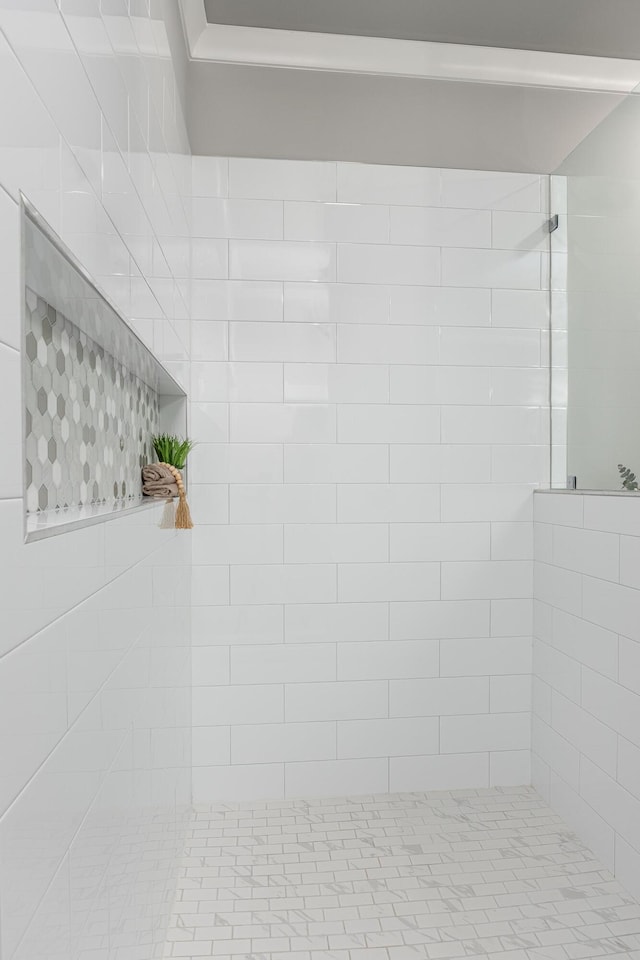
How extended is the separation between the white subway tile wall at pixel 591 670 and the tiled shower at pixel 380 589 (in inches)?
0.4

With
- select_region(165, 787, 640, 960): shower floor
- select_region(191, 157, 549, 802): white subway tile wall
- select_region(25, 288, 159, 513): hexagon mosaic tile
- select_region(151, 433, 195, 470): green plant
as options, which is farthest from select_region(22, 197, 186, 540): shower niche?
select_region(165, 787, 640, 960): shower floor

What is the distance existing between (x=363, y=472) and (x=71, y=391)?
5.40ft

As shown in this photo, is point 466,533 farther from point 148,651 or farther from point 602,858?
point 148,651

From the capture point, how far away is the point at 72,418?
1.11 meters

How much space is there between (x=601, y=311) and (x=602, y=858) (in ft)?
6.04

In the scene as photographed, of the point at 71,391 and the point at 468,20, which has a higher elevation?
the point at 468,20

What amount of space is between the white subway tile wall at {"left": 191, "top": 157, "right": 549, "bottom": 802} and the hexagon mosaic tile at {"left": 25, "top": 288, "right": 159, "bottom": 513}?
947 mm

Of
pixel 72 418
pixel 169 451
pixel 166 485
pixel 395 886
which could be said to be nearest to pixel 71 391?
pixel 72 418

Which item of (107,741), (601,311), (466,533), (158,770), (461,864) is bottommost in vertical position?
(461,864)

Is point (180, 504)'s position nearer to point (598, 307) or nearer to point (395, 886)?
point (395, 886)

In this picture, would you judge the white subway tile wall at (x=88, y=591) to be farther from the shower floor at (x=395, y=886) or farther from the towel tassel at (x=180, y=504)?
the shower floor at (x=395, y=886)

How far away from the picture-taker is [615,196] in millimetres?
2344

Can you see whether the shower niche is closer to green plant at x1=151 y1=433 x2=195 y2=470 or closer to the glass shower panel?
green plant at x1=151 y1=433 x2=195 y2=470

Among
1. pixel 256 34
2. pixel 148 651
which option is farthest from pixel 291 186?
pixel 148 651
